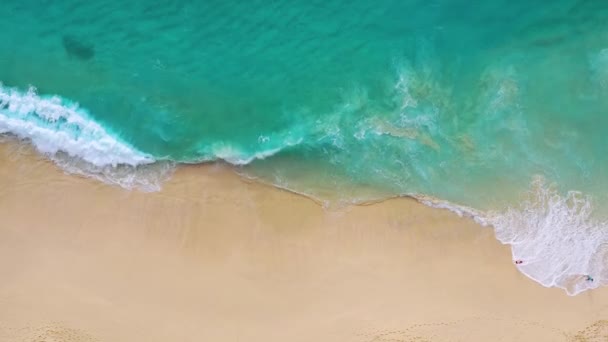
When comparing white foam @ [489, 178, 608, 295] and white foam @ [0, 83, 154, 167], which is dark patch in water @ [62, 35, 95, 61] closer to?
white foam @ [0, 83, 154, 167]

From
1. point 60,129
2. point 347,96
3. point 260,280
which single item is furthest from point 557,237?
point 60,129

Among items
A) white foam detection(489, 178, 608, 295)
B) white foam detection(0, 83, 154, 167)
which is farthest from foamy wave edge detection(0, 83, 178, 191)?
white foam detection(489, 178, 608, 295)

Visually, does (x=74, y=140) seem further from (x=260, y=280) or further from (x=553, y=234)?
(x=553, y=234)

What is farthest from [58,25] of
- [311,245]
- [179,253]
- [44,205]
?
[311,245]

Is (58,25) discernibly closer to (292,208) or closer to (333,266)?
(292,208)

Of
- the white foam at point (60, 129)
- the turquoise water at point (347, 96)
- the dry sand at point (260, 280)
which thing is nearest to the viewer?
the dry sand at point (260, 280)

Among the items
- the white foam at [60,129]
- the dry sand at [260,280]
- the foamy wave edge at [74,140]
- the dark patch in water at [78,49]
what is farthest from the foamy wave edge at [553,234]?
the dark patch in water at [78,49]

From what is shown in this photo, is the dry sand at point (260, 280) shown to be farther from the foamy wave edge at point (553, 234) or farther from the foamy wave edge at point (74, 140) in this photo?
the foamy wave edge at point (74, 140)
